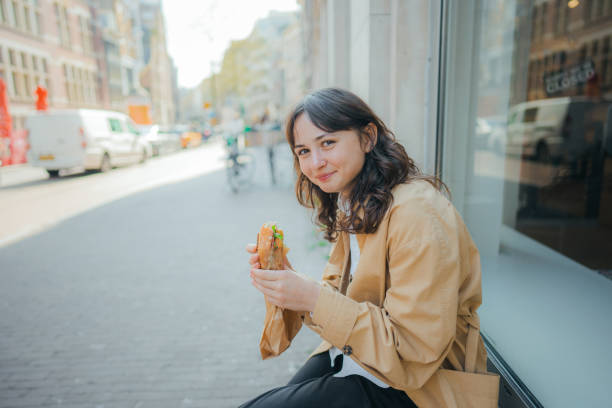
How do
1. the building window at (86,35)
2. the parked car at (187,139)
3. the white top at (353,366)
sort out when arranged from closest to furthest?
the white top at (353,366)
the parked car at (187,139)
the building window at (86,35)

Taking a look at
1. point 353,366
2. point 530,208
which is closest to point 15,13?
point 530,208

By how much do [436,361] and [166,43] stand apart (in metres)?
70.6

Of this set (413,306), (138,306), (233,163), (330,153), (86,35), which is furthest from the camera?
(86,35)

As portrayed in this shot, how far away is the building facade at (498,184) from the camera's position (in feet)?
6.79

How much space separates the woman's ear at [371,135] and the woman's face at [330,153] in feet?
0.10

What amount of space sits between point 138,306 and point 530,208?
5.65 meters

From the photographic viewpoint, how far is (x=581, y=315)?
8.31ft

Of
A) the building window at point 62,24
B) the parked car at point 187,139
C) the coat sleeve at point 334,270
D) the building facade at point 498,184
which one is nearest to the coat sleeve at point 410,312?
the coat sleeve at point 334,270

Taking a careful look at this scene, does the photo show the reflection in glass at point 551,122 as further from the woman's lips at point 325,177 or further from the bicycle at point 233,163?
the bicycle at point 233,163

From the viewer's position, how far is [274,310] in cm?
147

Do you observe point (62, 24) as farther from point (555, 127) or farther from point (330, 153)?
point (330, 153)

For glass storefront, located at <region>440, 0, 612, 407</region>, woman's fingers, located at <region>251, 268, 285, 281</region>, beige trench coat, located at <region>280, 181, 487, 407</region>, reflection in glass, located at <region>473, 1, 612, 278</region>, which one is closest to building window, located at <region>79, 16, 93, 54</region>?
reflection in glass, located at <region>473, 1, 612, 278</region>

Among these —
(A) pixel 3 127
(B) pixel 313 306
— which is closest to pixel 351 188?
(B) pixel 313 306

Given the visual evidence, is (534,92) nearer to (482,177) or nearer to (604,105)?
(604,105)
